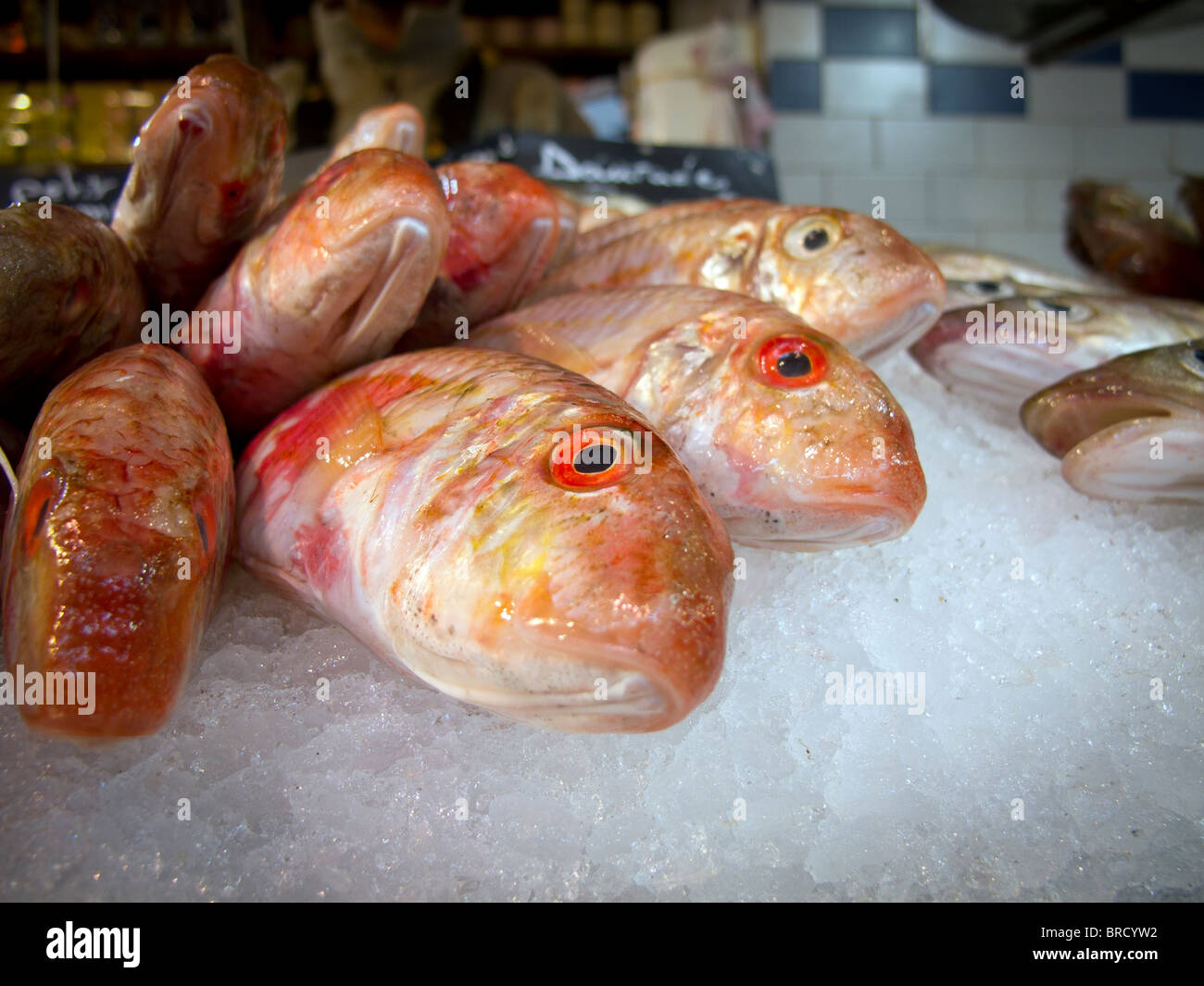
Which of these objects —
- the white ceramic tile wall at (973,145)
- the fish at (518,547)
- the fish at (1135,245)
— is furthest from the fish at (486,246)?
the white ceramic tile wall at (973,145)

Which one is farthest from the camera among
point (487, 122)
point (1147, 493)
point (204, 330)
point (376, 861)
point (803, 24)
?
point (803, 24)

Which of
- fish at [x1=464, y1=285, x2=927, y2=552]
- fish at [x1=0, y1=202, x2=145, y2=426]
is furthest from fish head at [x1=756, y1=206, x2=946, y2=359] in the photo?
fish at [x1=0, y1=202, x2=145, y2=426]

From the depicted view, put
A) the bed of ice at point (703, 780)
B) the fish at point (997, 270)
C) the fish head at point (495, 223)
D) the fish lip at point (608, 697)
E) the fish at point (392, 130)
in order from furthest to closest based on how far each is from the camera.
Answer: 1. the fish at point (997, 270)
2. the fish at point (392, 130)
3. the fish head at point (495, 223)
4. the bed of ice at point (703, 780)
5. the fish lip at point (608, 697)

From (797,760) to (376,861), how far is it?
17.7 inches

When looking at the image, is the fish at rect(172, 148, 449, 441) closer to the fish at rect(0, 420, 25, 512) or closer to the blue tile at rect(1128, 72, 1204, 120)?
the fish at rect(0, 420, 25, 512)

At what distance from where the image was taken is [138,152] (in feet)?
3.13

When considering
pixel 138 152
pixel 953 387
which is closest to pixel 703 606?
pixel 138 152

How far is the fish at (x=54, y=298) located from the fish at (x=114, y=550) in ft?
0.37

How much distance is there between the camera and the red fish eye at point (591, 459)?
2.21 feet

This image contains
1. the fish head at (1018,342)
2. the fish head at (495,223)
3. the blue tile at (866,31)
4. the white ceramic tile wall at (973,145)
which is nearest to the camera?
the fish head at (495,223)

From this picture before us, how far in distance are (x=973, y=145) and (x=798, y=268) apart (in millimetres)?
4729

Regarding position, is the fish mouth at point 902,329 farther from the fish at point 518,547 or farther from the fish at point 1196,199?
the fish at point 1196,199

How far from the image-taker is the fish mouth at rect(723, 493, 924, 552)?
0.85m

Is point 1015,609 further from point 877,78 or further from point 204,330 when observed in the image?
point 877,78
